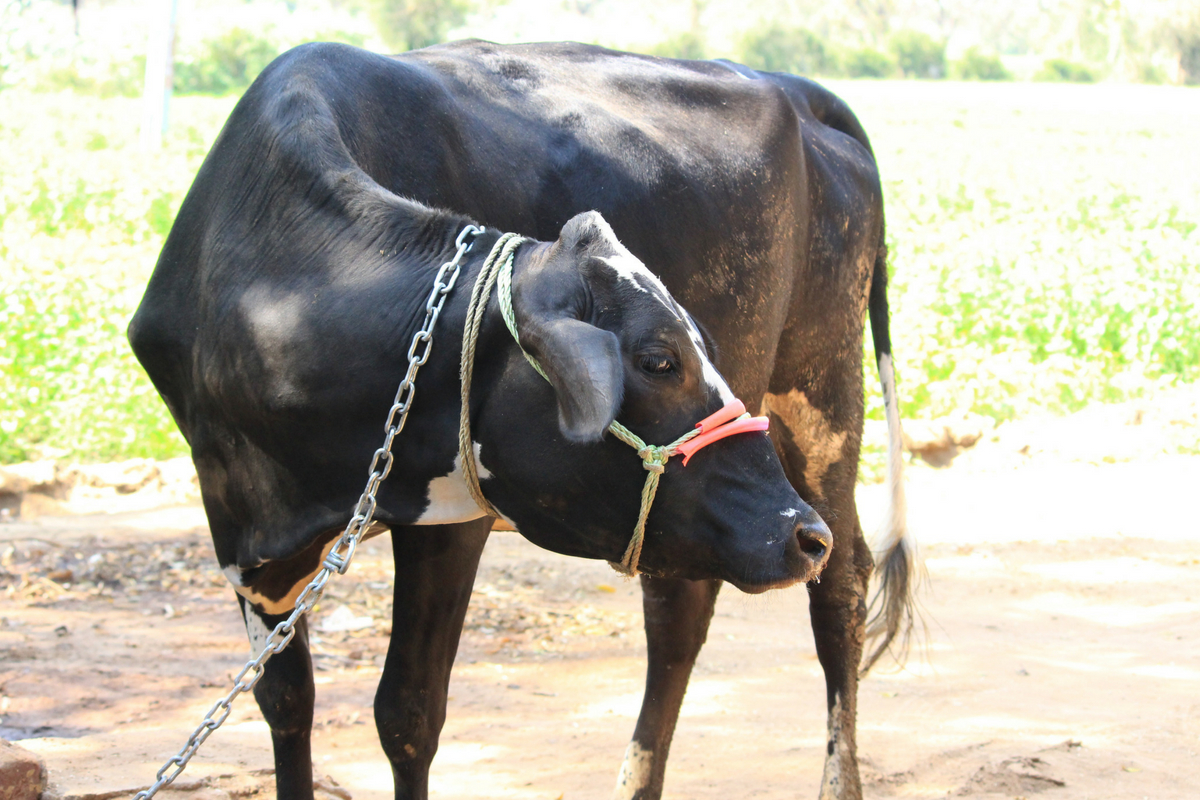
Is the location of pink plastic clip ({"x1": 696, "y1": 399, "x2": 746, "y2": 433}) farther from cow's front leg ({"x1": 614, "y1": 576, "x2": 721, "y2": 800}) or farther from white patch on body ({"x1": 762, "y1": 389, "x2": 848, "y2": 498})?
white patch on body ({"x1": 762, "y1": 389, "x2": 848, "y2": 498})

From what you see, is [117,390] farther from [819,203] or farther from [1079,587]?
[1079,587]

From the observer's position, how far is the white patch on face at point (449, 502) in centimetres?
239

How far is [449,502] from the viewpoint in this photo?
7.96ft

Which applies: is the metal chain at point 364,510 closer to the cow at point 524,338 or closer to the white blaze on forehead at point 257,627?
the cow at point 524,338

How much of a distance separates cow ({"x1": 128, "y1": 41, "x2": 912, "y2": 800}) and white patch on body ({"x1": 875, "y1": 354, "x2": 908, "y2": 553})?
0.35 metres

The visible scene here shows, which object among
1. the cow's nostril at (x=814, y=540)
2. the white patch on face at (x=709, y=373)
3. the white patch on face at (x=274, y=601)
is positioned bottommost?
the white patch on face at (x=274, y=601)

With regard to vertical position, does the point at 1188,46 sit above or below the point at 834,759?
below

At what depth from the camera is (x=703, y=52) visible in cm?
5369

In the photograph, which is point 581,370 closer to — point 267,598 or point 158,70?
point 267,598

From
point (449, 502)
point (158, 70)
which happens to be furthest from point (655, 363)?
point (158, 70)

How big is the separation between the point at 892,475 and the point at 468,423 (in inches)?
104

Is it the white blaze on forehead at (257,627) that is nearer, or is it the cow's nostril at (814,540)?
the cow's nostril at (814,540)

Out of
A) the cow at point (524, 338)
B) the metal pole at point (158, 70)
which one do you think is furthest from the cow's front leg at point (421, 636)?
the metal pole at point (158, 70)

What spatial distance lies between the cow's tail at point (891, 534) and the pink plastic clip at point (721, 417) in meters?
2.41
